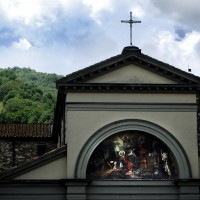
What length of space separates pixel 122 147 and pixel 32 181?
457 cm

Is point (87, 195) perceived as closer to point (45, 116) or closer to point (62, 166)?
point (62, 166)

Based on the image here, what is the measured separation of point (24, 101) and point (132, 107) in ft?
194

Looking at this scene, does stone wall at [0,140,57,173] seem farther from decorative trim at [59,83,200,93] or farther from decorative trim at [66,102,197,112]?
decorative trim at [59,83,200,93]

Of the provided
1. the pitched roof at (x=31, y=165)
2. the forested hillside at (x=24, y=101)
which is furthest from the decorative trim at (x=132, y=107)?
the forested hillside at (x=24, y=101)

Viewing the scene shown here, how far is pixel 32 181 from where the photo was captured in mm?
27500

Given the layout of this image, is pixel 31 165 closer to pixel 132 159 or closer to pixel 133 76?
pixel 132 159

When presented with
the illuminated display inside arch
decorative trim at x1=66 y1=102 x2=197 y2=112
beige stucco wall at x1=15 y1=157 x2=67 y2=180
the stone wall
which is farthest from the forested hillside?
beige stucco wall at x1=15 y1=157 x2=67 y2=180

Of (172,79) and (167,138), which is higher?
(172,79)

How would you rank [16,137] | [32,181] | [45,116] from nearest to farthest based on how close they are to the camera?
[32,181] < [16,137] < [45,116]

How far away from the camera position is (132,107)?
28.4 metres

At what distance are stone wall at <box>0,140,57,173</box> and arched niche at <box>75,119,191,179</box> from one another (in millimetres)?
13399

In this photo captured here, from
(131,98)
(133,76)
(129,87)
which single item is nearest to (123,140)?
(131,98)

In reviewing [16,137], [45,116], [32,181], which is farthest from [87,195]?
[45,116]

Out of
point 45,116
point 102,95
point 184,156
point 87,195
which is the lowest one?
point 87,195
